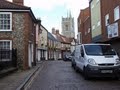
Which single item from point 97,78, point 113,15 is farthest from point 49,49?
point 97,78

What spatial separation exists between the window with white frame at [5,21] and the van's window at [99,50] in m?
10.5

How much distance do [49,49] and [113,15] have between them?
5794 cm

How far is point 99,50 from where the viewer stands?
753 inches

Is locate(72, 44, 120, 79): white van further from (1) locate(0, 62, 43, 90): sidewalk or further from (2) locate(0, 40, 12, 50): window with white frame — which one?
(2) locate(0, 40, 12, 50): window with white frame

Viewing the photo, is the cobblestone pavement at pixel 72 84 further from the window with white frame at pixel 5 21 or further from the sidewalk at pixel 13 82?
the window with white frame at pixel 5 21

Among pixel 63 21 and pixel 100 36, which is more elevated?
pixel 63 21

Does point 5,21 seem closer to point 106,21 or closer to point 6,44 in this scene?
point 6,44

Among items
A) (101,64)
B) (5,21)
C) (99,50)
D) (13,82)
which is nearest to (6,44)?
(5,21)

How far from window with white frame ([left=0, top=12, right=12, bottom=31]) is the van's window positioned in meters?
10.5

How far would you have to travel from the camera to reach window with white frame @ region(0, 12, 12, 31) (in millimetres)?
28141

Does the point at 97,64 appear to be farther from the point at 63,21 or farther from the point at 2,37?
the point at 63,21

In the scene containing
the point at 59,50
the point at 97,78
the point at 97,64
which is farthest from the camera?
the point at 59,50

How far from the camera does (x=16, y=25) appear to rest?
2822 cm

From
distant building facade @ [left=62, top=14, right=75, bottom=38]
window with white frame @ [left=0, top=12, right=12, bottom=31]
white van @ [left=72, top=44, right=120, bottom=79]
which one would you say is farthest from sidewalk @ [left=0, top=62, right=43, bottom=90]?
distant building facade @ [left=62, top=14, right=75, bottom=38]
